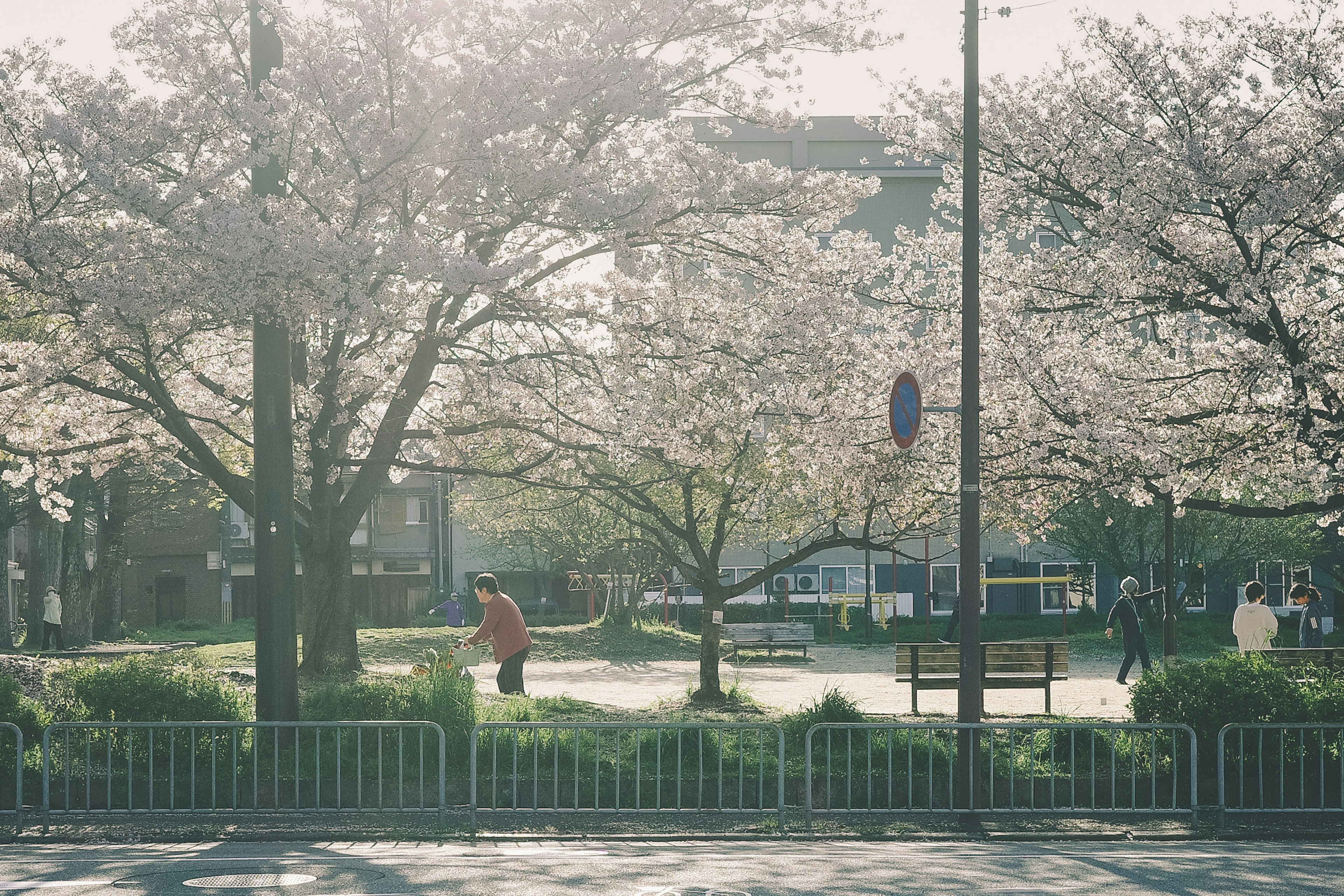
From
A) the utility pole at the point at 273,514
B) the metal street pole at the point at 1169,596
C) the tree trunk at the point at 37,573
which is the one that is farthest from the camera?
the tree trunk at the point at 37,573

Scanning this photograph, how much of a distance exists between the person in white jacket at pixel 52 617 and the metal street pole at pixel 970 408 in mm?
24962

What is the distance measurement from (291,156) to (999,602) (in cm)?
4469

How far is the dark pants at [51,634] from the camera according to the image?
30172 mm

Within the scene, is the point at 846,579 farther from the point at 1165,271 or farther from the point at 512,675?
the point at 1165,271

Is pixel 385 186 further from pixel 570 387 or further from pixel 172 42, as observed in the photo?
pixel 570 387

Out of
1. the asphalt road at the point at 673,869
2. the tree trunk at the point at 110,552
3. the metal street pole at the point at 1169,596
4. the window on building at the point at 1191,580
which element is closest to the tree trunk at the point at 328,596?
the asphalt road at the point at 673,869

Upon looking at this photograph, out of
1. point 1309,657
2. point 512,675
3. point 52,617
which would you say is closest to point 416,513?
point 52,617

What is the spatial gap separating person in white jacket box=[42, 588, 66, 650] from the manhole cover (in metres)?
Result: 24.8

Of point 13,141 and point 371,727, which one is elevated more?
point 13,141

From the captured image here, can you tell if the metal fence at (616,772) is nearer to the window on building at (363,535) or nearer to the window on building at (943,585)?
the window on building at (943,585)

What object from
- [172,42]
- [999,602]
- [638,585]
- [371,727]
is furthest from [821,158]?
[371,727]

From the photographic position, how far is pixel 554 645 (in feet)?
98.7

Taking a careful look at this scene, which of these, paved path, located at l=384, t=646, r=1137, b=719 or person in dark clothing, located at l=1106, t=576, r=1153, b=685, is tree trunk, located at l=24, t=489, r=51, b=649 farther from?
person in dark clothing, located at l=1106, t=576, r=1153, b=685

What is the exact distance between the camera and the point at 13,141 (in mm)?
12836
